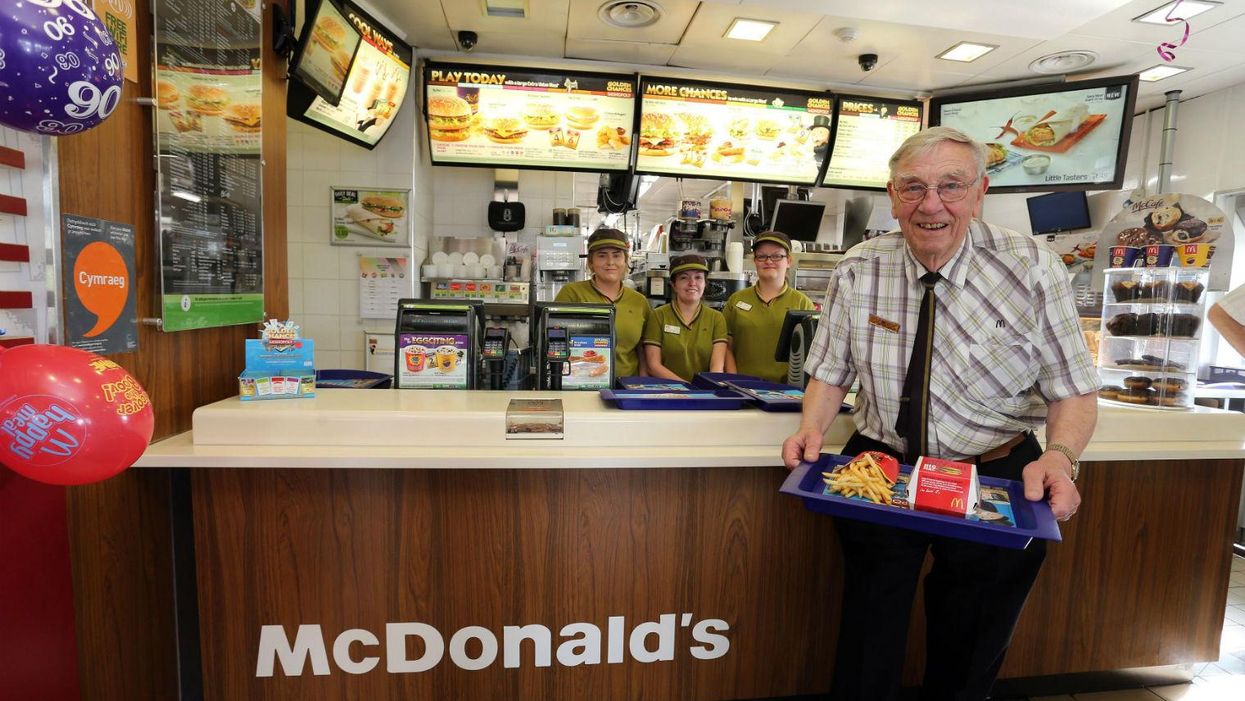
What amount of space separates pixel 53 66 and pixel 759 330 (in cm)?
→ 310

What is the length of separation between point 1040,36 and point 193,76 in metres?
3.49

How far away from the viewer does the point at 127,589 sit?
172cm

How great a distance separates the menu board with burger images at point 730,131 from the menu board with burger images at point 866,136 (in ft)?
0.42

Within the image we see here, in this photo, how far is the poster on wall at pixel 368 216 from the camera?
171 inches

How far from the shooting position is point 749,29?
12.6 feet

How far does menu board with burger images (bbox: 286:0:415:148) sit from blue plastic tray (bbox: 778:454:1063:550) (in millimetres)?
3111

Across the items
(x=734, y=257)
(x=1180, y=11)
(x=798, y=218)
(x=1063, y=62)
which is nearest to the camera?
(x=1180, y=11)

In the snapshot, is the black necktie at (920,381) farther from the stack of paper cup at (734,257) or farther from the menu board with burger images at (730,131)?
the stack of paper cup at (734,257)

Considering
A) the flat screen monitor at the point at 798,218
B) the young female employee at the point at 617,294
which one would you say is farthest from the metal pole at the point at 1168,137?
the young female employee at the point at 617,294

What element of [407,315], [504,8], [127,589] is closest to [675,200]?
[504,8]

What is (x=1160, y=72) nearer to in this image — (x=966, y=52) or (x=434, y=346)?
(x=966, y=52)

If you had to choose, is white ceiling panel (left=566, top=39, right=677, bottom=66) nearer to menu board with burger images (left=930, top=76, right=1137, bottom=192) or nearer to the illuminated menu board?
the illuminated menu board

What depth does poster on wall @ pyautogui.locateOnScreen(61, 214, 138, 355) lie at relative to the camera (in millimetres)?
1431

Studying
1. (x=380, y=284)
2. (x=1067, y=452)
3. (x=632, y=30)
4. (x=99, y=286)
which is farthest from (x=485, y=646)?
(x=632, y=30)
